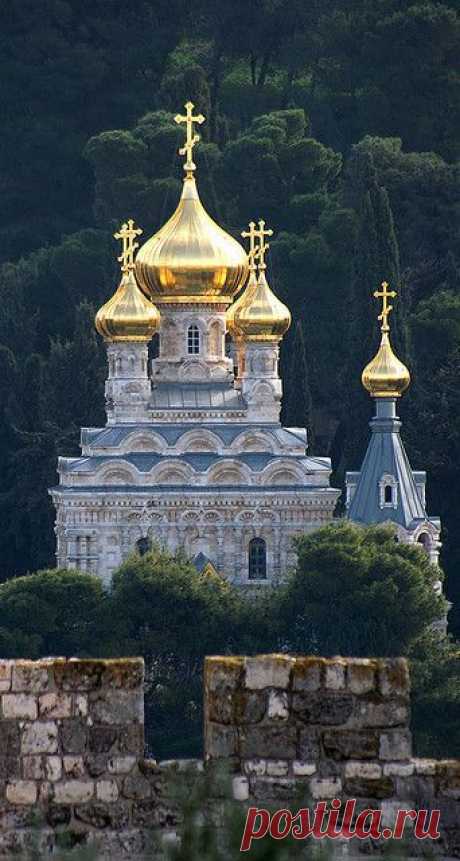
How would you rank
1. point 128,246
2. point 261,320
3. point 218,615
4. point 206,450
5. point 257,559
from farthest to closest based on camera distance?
point 128,246, point 261,320, point 206,450, point 257,559, point 218,615

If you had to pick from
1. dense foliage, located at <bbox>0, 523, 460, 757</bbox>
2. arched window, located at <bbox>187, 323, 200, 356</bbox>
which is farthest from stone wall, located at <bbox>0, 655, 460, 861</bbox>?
arched window, located at <bbox>187, 323, 200, 356</bbox>

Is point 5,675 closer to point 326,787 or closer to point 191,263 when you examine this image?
point 326,787

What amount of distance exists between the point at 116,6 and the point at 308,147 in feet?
27.9

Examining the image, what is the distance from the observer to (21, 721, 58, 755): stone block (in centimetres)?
1447

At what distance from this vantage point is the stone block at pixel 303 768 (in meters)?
14.4


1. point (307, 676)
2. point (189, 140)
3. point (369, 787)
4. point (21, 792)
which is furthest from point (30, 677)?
point (189, 140)

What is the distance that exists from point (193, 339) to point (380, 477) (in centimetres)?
441

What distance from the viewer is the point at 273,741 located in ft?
47.2

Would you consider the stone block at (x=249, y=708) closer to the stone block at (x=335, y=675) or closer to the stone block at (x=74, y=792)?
the stone block at (x=335, y=675)

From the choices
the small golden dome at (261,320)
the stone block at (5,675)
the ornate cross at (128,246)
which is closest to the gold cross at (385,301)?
the small golden dome at (261,320)

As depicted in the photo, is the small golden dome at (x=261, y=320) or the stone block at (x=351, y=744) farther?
the small golden dome at (x=261, y=320)

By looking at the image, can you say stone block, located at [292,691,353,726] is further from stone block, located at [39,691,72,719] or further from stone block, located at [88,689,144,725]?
stone block, located at [39,691,72,719]

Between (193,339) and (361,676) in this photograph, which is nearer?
(361,676)

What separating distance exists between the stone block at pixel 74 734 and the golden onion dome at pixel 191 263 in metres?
54.2
